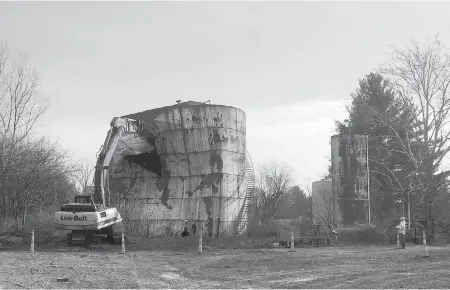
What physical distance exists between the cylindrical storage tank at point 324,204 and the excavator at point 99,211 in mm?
13472

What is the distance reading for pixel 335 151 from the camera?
31.7 metres

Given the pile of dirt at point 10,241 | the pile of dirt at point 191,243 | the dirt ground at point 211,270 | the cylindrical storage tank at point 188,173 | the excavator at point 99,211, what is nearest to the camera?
the dirt ground at point 211,270

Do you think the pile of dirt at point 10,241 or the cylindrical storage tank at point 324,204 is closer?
the pile of dirt at point 10,241

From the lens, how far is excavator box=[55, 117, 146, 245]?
20156 millimetres

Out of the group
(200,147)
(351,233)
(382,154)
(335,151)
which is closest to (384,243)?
(351,233)

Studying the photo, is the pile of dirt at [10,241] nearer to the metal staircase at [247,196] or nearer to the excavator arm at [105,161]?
the excavator arm at [105,161]

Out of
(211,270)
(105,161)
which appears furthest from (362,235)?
(211,270)

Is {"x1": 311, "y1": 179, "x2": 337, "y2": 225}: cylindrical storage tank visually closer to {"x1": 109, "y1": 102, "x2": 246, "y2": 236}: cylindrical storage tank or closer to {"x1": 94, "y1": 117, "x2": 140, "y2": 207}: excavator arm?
{"x1": 109, "y1": 102, "x2": 246, "y2": 236}: cylindrical storage tank

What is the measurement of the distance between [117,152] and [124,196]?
3.48 meters

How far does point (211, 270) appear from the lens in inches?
558

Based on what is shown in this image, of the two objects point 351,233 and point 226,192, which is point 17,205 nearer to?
point 226,192

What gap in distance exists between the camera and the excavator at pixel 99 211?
20.2m

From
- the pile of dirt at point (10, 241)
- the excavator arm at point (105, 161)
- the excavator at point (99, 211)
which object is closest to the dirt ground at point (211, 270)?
the excavator at point (99, 211)

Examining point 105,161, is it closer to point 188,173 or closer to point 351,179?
point 188,173
